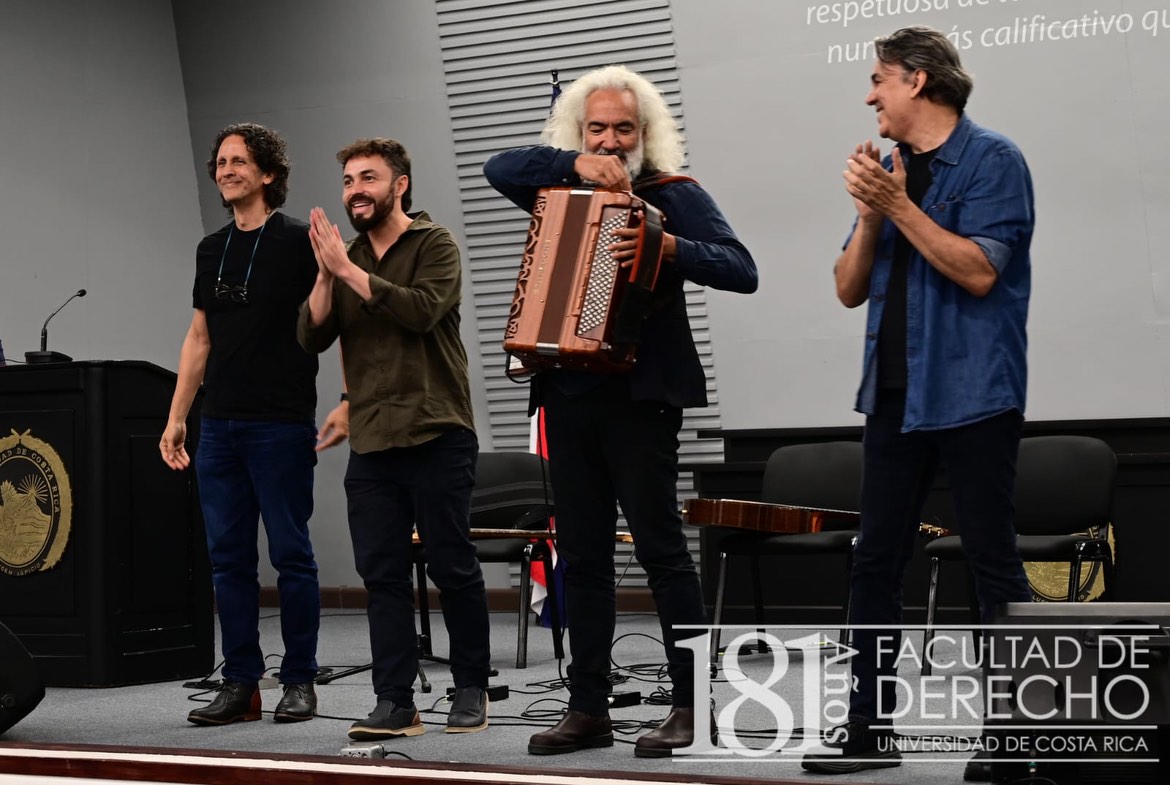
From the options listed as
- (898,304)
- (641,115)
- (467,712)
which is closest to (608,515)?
(467,712)

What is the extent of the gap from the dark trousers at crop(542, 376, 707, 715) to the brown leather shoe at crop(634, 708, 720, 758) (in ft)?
0.11

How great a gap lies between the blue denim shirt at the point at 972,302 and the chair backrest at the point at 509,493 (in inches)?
105

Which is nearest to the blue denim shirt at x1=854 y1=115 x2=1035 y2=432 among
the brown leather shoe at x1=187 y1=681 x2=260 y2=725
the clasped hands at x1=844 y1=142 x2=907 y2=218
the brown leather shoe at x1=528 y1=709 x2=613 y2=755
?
the clasped hands at x1=844 y1=142 x2=907 y2=218

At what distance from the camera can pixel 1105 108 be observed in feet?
18.7

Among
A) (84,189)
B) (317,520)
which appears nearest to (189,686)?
(317,520)

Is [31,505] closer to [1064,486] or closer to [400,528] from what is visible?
[400,528]

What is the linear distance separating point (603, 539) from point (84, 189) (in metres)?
4.96

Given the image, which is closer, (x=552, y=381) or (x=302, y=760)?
(x=302, y=760)

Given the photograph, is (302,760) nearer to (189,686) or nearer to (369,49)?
(189,686)

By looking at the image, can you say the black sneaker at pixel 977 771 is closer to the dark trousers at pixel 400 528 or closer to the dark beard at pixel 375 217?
the dark trousers at pixel 400 528

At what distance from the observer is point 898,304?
2.85 metres

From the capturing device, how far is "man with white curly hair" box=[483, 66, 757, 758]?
3035 millimetres

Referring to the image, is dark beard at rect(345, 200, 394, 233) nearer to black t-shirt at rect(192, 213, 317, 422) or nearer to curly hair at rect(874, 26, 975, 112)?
black t-shirt at rect(192, 213, 317, 422)

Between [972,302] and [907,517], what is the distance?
1.51 feet
